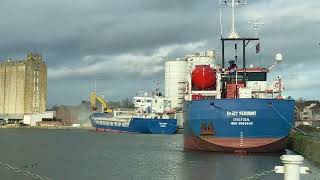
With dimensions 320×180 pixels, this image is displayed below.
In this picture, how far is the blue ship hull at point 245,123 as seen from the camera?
36.6m

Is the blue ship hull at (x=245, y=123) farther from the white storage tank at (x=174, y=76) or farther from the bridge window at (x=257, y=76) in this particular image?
the white storage tank at (x=174, y=76)

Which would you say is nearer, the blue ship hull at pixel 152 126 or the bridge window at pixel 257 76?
the bridge window at pixel 257 76

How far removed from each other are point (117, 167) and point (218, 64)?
16.8 meters

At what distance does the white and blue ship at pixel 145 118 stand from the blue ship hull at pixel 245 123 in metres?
78.0

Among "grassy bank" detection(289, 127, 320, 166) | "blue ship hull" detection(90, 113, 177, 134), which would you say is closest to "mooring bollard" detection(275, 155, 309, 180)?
"grassy bank" detection(289, 127, 320, 166)

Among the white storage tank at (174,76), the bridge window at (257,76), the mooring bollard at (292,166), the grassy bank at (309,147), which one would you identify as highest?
the white storage tank at (174,76)

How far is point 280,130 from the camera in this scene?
3716cm

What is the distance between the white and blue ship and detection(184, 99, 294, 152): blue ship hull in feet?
256

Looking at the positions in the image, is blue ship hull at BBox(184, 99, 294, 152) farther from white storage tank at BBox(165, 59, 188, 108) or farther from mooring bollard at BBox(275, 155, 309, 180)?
white storage tank at BBox(165, 59, 188, 108)

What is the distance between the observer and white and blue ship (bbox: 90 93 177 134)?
11644 centimetres

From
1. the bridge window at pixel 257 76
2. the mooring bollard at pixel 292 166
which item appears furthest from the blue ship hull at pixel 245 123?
the mooring bollard at pixel 292 166

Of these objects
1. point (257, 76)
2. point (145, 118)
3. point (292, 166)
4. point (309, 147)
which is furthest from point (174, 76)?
point (292, 166)

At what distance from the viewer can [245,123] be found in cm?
3653

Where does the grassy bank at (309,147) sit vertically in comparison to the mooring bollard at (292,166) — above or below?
below
